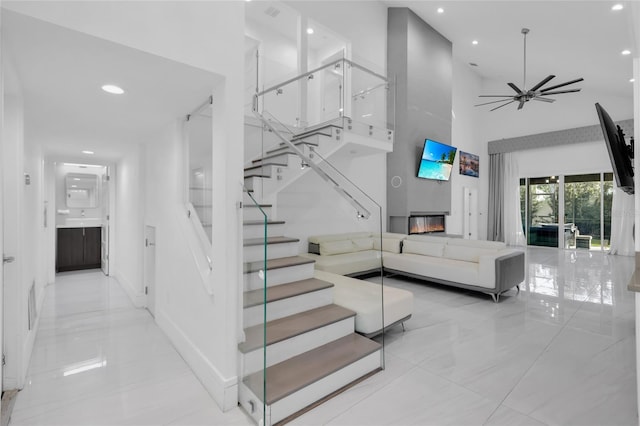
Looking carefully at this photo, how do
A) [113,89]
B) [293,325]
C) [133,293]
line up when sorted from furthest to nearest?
Answer: 1. [133,293]
2. [293,325]
3. [113,89]

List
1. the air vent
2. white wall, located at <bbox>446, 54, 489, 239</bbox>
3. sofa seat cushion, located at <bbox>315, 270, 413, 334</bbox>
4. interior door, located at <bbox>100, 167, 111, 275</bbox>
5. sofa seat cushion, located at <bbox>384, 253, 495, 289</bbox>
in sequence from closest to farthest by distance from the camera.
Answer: sofa seat cushion, located at <bbox>315, 270, 413, 334</bbox> → sofa seat cushion, located at <bbox>384, 253, 495, 289</bbox> → the air vent → interior door, located at <bbox>100, 167, 111, 275</bbox> → white wall, located at <bbox>446, 54, 489, 239</bbox>

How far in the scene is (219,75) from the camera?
2.12 m

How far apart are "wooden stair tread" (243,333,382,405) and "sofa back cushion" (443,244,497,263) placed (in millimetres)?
3180

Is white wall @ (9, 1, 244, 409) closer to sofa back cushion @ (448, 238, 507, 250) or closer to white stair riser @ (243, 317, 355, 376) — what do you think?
white stair riser @ (243, 317, 355, 376)

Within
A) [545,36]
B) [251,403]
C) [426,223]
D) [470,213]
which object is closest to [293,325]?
[251,403]

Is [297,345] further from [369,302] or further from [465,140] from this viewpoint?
[465,140]

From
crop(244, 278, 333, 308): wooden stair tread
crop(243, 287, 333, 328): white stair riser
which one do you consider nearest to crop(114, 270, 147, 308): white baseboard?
crop(244, 278, 333, 308): wooden stair tread

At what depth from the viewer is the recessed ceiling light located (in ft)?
7.45

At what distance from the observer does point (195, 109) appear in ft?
8.99

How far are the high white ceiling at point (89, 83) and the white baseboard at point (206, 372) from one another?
2.12 meters

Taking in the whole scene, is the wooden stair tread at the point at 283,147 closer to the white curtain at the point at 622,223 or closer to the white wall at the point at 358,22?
the white wall at the point at 358,22

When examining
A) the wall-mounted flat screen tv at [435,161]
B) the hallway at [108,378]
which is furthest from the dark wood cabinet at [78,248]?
the wall-mounted flat screen tv at [435,161]

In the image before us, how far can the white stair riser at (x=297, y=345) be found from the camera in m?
2.04

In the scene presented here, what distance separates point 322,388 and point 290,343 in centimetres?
39
